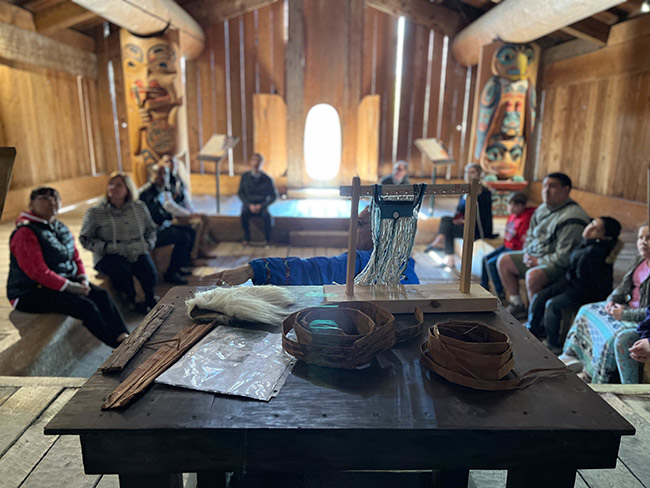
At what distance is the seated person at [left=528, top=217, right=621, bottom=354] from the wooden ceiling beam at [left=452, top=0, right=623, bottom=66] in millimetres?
1726

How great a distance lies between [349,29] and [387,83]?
104 cm

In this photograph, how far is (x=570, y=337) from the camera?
2674mm

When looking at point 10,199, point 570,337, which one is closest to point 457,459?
point 570,337

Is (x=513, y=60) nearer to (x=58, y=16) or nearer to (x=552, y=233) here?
(x=552, y=233)

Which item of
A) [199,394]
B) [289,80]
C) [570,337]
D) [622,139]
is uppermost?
[289,80]

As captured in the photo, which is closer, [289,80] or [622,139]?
[622,139]

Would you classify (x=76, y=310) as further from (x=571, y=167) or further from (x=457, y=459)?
(x=571, y=167)

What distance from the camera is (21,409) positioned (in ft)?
5.89

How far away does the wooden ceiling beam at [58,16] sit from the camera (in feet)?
17.2

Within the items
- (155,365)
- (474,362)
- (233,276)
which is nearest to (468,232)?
(474,362)

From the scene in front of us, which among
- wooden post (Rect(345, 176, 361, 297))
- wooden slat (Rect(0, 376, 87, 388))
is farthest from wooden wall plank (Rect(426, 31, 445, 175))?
wooden slat (Rect(0, 376, 87, 388))

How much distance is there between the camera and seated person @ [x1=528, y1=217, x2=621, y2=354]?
108 inches

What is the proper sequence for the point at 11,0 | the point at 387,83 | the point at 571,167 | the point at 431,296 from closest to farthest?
1. the point at 431,296
2. the point at 11,0
3. the point at 571,167
4. the point at 387,83

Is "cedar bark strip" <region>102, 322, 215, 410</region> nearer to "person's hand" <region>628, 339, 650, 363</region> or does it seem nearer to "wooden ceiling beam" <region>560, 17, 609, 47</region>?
"person's hand" <region>628, 339, 650, 363</region>
